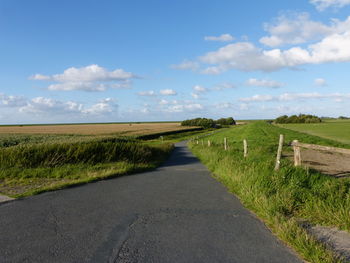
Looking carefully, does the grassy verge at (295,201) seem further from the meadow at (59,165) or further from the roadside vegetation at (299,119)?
the roadside vegetation at (299,119)

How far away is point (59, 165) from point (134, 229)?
8.80m

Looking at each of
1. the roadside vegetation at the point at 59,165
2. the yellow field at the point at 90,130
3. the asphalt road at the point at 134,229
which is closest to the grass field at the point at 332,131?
the roadside vegetation at the point at 59,165

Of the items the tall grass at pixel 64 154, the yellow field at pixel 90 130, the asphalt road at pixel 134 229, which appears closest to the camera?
the asphalt road at pixel 134 229

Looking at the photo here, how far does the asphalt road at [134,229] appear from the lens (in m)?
3.93

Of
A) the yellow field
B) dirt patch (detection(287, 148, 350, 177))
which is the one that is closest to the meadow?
dirt patch (detection(287, 148, 350, 177))

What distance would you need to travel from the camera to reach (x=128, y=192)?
322 inches

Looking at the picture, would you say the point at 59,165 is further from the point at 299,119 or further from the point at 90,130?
the point at 299,119

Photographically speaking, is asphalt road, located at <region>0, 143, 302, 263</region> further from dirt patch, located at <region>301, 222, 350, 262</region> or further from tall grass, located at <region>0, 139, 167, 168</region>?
tall grass, located at <region>0, 139, 167, 168</region>

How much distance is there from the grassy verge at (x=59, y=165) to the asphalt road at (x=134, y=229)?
73.0 inches

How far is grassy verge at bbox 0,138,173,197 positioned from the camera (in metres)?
9.05

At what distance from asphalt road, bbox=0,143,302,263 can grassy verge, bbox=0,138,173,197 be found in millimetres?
1855

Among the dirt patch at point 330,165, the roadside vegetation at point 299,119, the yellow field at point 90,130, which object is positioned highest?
the roadside vegetation at point 299,119

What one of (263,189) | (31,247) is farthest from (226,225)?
(31,247)

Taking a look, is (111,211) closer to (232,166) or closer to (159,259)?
(159,259)
